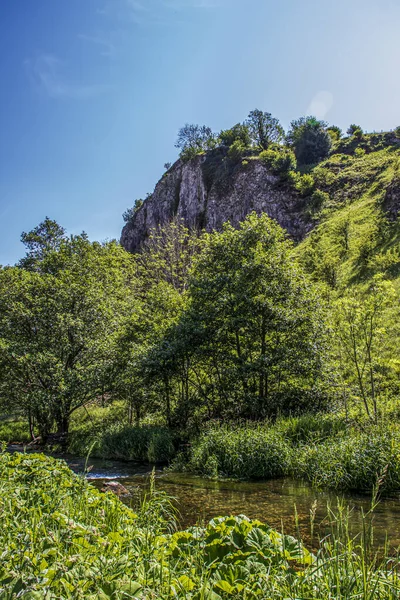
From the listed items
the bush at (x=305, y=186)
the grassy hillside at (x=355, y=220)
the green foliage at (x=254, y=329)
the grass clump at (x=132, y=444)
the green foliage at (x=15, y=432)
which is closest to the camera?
the grass clump at (x=132, y=444)

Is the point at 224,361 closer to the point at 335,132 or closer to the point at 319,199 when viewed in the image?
the point at 319,199

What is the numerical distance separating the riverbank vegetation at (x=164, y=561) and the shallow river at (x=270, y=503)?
2.58 m

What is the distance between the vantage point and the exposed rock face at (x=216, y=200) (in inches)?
2383

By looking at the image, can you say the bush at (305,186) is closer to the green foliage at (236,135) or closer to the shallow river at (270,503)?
the green foliage at (236,135)

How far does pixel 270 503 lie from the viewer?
928cm

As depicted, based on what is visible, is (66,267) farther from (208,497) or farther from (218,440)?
(208,497)

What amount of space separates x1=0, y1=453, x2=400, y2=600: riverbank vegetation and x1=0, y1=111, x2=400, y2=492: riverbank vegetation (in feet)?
25.5

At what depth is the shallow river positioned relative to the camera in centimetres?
729

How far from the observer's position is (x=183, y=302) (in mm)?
23672

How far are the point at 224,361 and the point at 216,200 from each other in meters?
56.3

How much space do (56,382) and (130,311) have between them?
6.65 metres

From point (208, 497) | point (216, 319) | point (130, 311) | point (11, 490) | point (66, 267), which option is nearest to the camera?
point (11, 490)

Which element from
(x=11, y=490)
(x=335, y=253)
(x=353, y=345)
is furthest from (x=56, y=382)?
(x=335, y=253)

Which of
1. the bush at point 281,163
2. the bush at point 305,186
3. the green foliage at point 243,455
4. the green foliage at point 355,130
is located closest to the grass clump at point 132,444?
the green foliage at point 243,455
